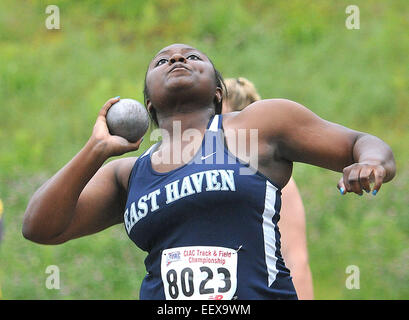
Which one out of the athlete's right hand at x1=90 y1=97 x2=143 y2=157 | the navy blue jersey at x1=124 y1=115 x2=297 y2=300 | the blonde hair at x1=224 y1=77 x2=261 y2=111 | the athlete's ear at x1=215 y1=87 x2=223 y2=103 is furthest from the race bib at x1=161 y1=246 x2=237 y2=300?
the blonde hair at x1=224 y1=77 x2=261 y2=111

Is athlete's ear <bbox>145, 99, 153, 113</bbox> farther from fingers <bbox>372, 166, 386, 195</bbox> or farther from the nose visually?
fingers <bbox>372, 166, 386, 195</bbox>

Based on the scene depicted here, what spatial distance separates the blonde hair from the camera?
5.11 metres

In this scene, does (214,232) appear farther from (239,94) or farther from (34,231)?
(239,94)

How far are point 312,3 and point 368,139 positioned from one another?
894 centimetres

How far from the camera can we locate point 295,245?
15.0 feet

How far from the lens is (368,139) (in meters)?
3.33

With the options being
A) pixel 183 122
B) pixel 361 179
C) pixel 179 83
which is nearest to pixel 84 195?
pixel 183 122

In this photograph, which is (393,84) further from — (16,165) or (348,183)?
(348,183)

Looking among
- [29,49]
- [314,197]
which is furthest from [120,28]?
[314,197]

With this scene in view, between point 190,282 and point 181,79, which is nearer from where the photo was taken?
point 190,282

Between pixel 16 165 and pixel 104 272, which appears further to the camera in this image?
pixel 16 165

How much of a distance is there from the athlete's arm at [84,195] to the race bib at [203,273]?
1.67 ft

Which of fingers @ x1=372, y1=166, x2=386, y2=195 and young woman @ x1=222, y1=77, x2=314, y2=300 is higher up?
fingers @ x1=372, y1=166, x2=386, y2=195

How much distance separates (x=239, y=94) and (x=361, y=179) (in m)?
2.26
